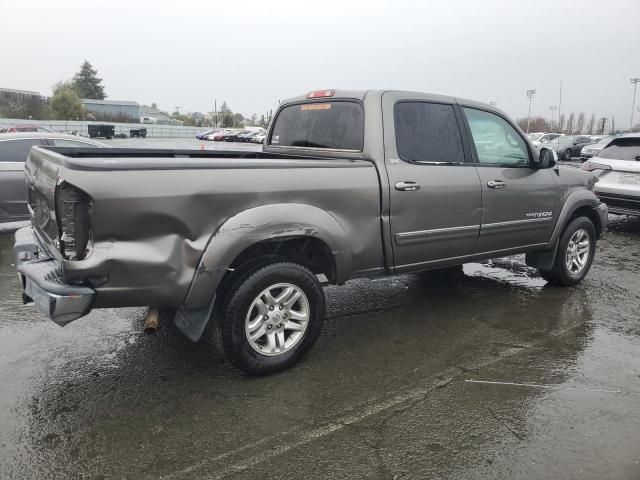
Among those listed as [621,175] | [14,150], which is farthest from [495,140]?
[14,150]

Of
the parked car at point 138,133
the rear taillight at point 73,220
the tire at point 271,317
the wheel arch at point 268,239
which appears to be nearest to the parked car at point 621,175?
the wheel arch at point 268,239

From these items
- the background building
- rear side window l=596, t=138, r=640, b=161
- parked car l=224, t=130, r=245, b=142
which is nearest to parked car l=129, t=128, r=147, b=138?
parked car l=224, t=130, r=245, b=142

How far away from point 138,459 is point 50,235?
4.95 feet

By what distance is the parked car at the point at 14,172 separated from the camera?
23.7 ft

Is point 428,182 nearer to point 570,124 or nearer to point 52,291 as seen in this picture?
point 52,291

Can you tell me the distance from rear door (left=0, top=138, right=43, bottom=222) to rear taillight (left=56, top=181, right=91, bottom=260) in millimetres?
5194

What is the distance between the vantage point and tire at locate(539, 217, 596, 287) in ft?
17.8

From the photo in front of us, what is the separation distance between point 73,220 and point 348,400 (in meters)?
1.92

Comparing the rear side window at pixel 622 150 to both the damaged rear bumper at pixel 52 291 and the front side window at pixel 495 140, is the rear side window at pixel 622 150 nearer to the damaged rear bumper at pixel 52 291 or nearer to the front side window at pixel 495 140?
the front side window at pixel 495 140

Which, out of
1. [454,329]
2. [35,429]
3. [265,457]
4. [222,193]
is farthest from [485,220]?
[35,429]

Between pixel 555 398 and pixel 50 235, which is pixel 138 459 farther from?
pixel 555 398

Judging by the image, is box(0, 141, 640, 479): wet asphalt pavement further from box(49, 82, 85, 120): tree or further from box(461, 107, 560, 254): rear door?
box(49, 82, 85, 120): tree

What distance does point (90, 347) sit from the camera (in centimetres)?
391

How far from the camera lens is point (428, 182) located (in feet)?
13.4
